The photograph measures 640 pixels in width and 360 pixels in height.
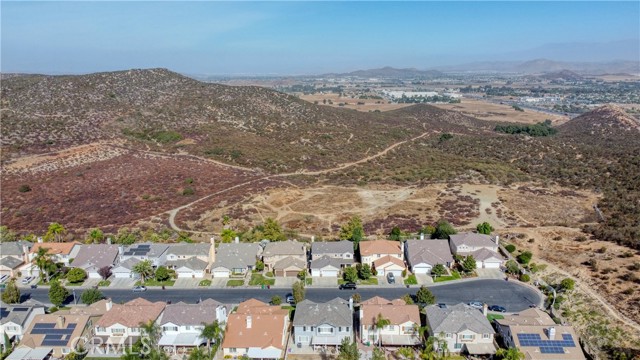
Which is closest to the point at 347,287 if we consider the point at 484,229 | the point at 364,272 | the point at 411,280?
the point at 364,272

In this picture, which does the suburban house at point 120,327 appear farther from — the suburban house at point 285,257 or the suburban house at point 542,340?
the suburban house at point 542,340

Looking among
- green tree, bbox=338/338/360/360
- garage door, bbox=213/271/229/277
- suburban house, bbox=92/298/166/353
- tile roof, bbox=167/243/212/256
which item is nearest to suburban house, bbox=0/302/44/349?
suburban house, bbox=92/298/166/353

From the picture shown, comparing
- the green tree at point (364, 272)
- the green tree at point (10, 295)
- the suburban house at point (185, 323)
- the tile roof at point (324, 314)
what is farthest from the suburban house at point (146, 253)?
the green tree at point (364, 272)

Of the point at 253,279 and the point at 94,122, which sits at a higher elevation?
the point at 94,122

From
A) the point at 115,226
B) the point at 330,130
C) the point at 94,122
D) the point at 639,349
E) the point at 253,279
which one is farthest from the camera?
the point at 330,130

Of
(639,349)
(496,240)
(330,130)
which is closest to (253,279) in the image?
(496,240)

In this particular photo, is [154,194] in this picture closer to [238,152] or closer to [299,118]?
[238,152]
